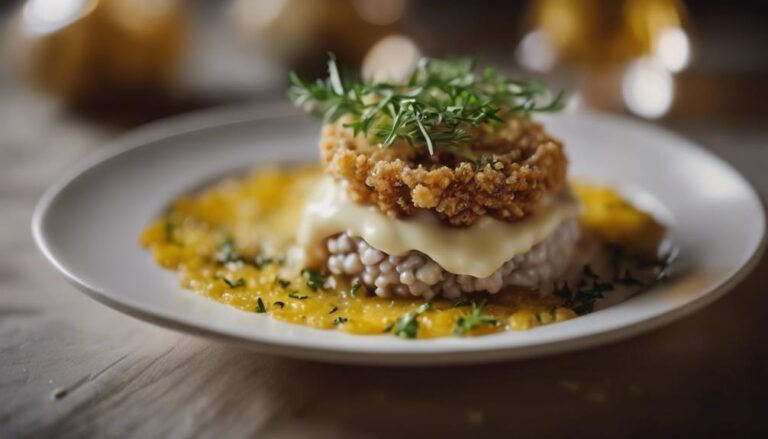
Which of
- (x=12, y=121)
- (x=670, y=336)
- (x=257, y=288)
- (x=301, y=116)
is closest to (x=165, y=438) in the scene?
(x=257, y=288)

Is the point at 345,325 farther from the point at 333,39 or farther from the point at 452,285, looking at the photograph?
the point at 333,39

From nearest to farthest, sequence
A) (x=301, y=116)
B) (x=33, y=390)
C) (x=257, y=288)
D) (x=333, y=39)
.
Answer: (x=33, y=390), (x=257, y=288), (x=301, y=116), (x=333, y=39)

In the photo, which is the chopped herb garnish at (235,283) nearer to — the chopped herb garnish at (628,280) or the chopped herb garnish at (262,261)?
the chopped herb garnish at (262,261)

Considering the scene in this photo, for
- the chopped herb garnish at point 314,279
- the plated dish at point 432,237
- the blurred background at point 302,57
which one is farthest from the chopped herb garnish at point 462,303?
the blurred background at point 302,57

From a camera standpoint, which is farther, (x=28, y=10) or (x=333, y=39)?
(x=333, y=39)

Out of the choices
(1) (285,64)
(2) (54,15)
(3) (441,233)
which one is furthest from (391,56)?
(3) (441,233)

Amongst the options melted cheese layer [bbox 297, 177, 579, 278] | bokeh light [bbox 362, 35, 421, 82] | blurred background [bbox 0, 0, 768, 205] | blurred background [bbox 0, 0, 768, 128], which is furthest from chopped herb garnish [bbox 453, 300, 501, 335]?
bokeh light [bbox 362, 35, 421, 82]
